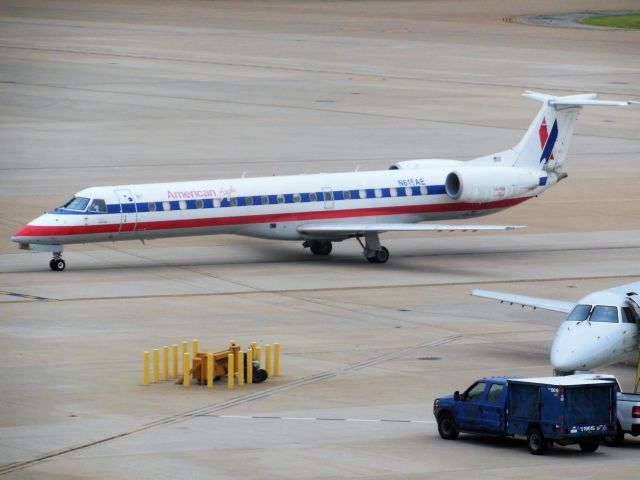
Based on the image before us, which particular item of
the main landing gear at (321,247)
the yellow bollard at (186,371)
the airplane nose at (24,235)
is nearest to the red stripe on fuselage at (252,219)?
the airplane nose at (24,235)

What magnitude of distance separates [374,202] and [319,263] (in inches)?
97.0

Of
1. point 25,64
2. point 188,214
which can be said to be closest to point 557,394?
point 188,214

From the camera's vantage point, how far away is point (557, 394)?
1082 inches

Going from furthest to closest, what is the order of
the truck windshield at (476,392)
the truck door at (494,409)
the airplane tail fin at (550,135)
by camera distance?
the airplane tail fin at (550,135) < the truck windshield at (476,392) < the truck door at (494,409)

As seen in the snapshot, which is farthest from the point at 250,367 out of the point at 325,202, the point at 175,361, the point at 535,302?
the point at 325,202

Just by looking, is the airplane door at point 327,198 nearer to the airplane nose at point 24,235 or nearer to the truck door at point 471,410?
the airplane nose at point 24,235

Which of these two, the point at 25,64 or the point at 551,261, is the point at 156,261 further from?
the point at 25,64

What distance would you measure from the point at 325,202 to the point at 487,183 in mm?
5045

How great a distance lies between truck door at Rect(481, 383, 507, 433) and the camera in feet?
93.1

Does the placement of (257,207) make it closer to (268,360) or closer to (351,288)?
(351,288)

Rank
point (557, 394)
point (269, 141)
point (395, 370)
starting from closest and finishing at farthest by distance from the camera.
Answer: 1. point (557, 394)
2. point (395, 370)
3. point (269, 141)

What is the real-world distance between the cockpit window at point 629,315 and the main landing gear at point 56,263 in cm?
1930

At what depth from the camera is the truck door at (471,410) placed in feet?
94.3

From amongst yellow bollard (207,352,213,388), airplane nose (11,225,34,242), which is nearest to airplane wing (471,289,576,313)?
yellow bollard (207,352,213,388)
